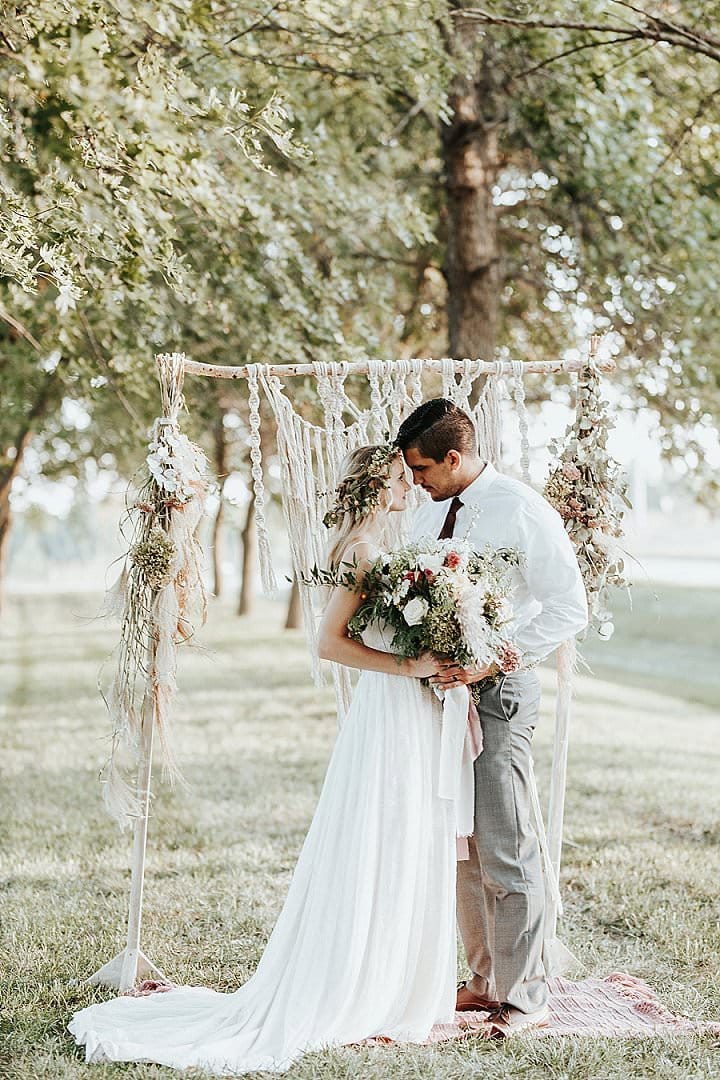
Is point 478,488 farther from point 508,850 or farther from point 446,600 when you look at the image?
point 508,850

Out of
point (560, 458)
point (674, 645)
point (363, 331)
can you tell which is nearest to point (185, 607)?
point (560, 458)

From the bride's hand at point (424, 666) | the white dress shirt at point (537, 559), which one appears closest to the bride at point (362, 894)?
the bride's hand at point (424, 666)

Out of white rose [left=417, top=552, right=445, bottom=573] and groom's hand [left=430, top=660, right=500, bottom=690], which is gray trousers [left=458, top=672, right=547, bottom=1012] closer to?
groom's hand [left=430, top=660, right=500, bottom=690]

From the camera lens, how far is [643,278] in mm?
9438

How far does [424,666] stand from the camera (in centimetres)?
400

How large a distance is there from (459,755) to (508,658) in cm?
39

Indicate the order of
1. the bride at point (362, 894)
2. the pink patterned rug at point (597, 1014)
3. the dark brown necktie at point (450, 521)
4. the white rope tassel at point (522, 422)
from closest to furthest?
the bride at point (362, 894)
the pink patterned rug at point (597, 1014)
the dark brown necktie at point (450, 521)
the white rope tassel at point (522, 422)

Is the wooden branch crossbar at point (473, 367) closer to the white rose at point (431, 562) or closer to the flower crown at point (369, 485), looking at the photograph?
the flower crown at point (369, 485)

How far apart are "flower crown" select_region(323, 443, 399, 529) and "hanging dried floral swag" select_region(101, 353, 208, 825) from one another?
81cm

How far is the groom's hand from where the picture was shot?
155 inches

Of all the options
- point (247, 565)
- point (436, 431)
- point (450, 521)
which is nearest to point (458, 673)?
point (450, 521)

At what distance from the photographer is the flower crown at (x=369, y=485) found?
402 centimetres

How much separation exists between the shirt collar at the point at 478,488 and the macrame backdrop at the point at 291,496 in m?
0.59

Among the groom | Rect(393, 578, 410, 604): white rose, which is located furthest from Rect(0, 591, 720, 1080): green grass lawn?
Rect(393, 578, 410, 604): white rose
